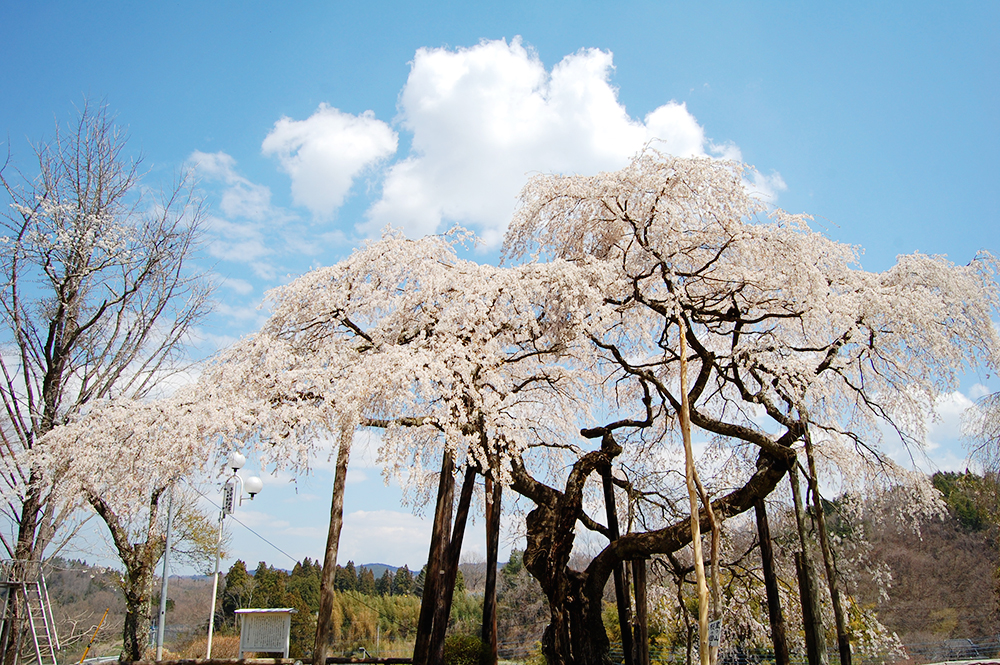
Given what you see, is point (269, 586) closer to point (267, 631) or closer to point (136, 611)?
point (267, 631)

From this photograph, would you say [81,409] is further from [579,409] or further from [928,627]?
[928,627]

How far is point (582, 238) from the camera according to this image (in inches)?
428

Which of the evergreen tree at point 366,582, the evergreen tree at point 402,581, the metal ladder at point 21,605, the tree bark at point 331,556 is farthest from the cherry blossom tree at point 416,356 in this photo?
the evergreen tree at point 402,581

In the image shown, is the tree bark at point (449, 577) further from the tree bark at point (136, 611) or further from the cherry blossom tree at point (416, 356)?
the tree bark at point (136, 611)

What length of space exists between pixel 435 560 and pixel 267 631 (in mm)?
7800

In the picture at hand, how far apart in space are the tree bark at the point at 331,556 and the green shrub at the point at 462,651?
2768 mm

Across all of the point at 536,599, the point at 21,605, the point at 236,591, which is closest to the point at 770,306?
the point at 21,605

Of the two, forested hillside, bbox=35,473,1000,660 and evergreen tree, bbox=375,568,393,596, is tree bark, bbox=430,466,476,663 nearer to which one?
forested hillside, bbox=35,473,1000,660

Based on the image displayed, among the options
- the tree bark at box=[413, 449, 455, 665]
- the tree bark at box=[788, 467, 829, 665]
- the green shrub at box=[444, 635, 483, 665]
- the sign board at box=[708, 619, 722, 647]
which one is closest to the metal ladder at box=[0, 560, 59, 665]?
the tree bark at box=[413, 449, 455, 665]

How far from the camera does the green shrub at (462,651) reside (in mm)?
10195

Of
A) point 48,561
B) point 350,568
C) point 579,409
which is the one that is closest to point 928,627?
point 579,409

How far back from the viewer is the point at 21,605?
9.86m

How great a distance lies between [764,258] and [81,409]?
1179cm

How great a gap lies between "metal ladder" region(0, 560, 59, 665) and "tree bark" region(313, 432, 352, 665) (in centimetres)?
470
